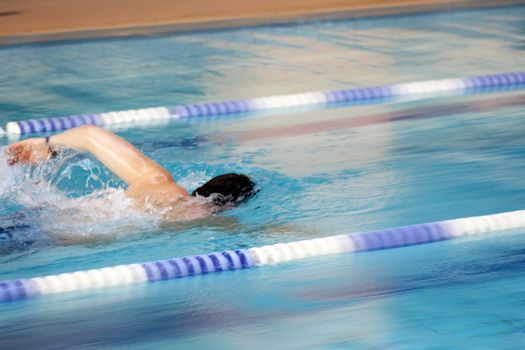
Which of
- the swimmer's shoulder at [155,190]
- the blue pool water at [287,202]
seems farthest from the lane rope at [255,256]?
the swimmer's shoulder at [155,190]

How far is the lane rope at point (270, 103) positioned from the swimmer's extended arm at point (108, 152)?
211 centimetres

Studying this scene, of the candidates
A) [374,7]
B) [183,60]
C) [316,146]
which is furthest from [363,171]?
[374,7]

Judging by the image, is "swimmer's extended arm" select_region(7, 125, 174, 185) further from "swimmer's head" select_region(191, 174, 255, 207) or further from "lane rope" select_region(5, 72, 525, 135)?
"lane rope" select_region(5, 72, 525, 135)

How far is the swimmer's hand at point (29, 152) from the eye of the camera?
14.3 ft

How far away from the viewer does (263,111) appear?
6973mm

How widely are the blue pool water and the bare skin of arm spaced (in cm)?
9

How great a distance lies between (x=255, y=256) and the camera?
392 centimetres

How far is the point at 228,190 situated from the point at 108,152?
502 mm

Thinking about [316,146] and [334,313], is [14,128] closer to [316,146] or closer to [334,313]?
[316,146]

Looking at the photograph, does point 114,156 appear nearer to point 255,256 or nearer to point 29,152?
point 29,152

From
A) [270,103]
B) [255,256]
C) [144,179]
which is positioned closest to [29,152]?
[144,179]

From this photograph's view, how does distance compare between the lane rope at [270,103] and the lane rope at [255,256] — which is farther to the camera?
the lane rope at [270,103]

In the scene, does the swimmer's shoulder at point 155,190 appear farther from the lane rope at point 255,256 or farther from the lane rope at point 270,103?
the lane rope at point 270,103

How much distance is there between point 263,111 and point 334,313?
366cm
